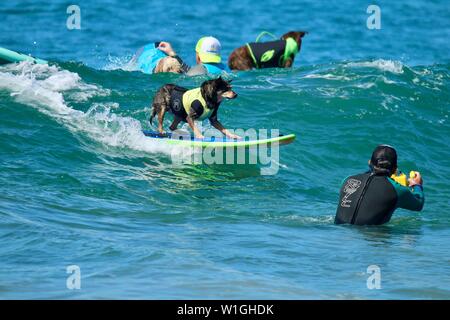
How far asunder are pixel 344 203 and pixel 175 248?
2.15 meters

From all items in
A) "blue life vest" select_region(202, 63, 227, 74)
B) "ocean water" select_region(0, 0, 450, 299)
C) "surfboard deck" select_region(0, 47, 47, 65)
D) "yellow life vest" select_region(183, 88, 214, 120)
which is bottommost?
"ocean water" select_region(0, 0, 450, 299)

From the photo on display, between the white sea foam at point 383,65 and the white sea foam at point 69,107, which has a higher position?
the white sea foam at point 383,65

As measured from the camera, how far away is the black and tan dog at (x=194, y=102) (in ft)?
41.4

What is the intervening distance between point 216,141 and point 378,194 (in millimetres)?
3859

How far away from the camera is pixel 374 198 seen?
382 inches

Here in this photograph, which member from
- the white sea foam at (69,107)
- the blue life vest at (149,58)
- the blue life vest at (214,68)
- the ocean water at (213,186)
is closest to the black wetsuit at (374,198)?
the ocean water at (213,186)

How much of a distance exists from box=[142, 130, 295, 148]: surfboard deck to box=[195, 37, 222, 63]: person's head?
3526 mm

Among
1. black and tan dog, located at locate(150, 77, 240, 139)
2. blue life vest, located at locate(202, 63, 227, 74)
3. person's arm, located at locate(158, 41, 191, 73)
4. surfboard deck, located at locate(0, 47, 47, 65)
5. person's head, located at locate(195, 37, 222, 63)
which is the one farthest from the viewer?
person's arm, located at locate(158, 41, 191, 73)

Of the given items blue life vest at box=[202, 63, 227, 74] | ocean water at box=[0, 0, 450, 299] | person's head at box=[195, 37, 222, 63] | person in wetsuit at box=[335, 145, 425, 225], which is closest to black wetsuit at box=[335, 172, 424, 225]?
person in wetsuit at box=[335, 145, 425, 225]

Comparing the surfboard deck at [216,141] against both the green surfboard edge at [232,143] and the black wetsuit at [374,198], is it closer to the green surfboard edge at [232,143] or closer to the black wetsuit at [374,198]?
the green surfboard edge at [232,143]

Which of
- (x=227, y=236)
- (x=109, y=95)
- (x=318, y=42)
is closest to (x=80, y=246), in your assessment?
(x=227, y=236)

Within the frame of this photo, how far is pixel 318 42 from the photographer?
2478 cm

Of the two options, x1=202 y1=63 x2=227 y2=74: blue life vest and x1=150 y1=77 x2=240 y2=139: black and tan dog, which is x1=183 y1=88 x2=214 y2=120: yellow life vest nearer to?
A: x1=150 y1=77 x2=240 y2=139: black and tan dog

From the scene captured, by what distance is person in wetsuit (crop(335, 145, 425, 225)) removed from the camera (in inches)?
379
